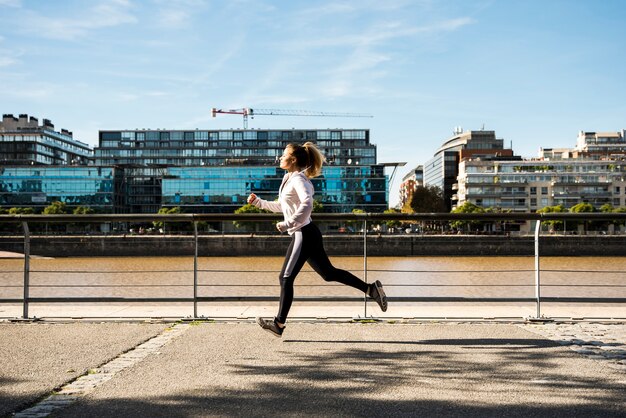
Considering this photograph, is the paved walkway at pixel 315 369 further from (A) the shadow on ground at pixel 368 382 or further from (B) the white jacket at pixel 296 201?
(B) the white jacket at pixel 296 201

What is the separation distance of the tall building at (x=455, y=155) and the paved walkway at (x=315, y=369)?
13874 centimetres

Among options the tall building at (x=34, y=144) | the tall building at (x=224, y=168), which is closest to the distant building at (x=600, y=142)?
the tall building at (x=224, y=168)

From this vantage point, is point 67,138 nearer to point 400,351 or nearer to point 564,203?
point 564,203

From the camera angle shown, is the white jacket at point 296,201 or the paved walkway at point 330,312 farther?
the paved walkway at point 330,312

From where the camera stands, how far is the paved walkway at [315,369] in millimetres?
3707

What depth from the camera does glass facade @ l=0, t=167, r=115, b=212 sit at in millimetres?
125312

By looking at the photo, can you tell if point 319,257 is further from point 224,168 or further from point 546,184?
point 546,184

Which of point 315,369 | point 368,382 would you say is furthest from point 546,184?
point 368,382

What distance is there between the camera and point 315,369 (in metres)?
4.64

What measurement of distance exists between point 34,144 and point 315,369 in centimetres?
15438

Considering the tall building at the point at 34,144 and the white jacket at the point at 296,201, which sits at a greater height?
the tall building at the point at 34,144

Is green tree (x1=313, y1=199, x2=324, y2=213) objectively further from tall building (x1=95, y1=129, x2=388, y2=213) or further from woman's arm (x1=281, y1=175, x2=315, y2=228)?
woman's arm (x1=281, y1=175, x2=315, y2=228)

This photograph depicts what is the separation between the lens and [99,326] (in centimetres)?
661

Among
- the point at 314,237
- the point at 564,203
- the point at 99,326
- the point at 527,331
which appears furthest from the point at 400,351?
the point at 564,203
